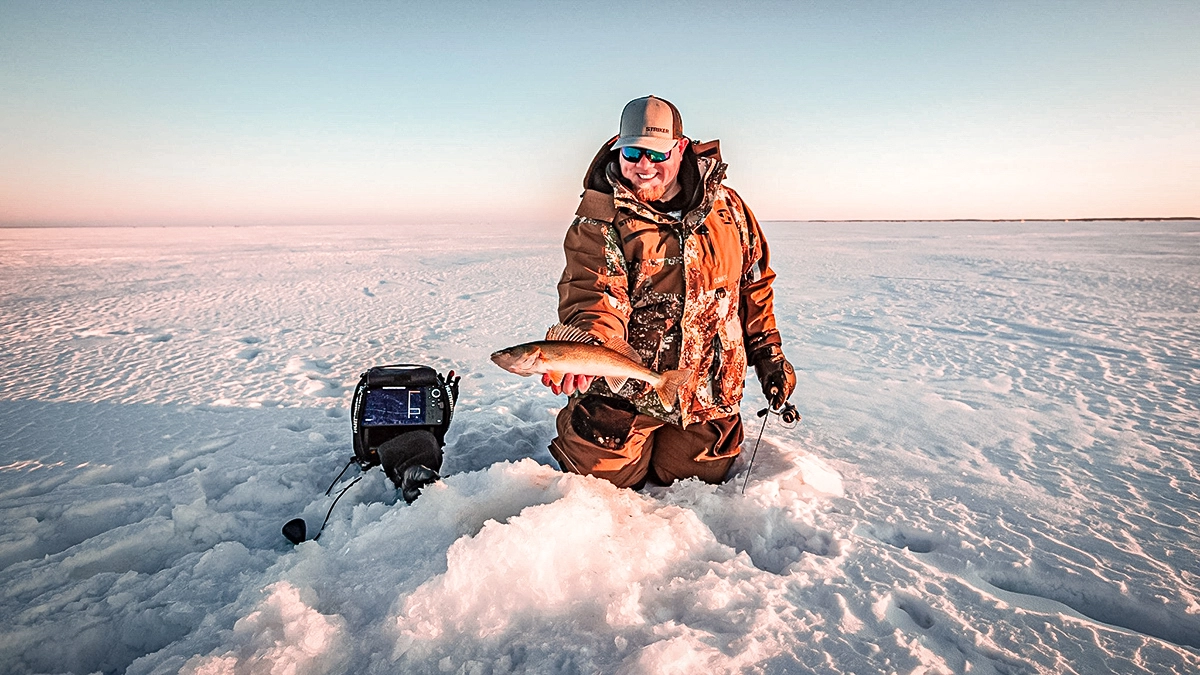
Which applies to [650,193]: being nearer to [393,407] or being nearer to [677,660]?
[393,407]

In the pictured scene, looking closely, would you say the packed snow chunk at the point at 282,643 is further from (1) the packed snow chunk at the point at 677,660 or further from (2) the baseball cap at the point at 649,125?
(2) the baseball cap at the point at 649,125

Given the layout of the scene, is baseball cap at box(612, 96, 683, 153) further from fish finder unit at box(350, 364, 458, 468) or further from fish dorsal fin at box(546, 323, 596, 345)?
fish finder unit at box(350, 364, 458, 468)

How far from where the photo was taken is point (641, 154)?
296 cm

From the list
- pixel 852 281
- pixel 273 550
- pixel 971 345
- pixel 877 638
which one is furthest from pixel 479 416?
pixel 852 281

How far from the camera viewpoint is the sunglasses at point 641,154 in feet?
9.64

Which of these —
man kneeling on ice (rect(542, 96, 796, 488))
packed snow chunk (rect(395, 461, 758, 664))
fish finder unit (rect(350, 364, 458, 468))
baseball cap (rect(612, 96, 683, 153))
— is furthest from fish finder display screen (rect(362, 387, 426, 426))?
baseball cap (rect(612, 96, 683, 153))

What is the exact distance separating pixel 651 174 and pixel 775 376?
1.40 meters

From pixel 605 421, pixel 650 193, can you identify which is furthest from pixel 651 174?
pixel 605 421

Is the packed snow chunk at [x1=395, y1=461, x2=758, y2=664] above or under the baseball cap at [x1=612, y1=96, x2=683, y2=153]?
under

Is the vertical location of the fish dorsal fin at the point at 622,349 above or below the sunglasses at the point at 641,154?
below

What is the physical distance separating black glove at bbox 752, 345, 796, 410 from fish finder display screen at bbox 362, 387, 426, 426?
2.12 meters

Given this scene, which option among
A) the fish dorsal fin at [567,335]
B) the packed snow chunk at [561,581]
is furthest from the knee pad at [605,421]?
the fish dorsal fin at [567,335]

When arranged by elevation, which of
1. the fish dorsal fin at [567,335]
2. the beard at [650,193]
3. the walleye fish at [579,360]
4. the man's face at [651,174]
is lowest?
the walleye fish at [579,360]

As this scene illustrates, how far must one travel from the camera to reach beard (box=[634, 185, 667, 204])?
304cm
